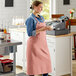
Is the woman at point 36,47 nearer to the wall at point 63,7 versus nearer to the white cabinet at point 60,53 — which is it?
the white cabinet at point 60,53

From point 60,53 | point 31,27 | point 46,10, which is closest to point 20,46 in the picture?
point 60,53

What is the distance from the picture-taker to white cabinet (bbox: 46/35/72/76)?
4.74m

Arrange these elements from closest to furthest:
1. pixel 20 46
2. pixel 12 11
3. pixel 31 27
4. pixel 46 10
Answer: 1. pixel 31 27
2. pixel 20 46
3. pixel 12 11
4. pixel 46 10

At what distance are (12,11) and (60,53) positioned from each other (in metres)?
2.88

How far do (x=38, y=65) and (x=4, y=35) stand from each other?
2.98 ft

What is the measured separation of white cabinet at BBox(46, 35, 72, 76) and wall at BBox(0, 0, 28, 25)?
2589mm

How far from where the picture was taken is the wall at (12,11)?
23.2 ft

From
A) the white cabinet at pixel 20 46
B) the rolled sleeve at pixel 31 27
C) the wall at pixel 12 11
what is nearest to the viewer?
the rolled sleeve at pixel 31 27

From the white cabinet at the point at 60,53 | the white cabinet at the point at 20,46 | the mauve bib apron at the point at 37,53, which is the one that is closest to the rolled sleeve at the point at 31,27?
the mauve bib apron at the point at 37,53

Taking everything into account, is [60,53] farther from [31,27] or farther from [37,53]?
[31,27]

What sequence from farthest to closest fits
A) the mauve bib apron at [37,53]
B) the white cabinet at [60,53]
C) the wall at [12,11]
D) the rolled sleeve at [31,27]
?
1. the wall at [12,11]
2. the white cabinet at [60,53]
3. the mauve bib apron at [37,53]
4. the rolled sleeve at [31,27]

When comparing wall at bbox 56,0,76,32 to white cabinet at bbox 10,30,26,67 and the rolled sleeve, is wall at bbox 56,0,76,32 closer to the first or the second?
white cabinet at bbox 10,30,26,67

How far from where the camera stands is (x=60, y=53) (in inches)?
189

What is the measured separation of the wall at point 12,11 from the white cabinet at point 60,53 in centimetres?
259
